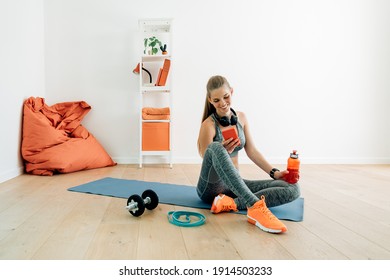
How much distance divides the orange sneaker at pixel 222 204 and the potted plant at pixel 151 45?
2170mm

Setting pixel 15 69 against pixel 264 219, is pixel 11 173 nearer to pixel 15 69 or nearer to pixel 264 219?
pixel 15 69

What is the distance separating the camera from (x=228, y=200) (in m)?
1.69

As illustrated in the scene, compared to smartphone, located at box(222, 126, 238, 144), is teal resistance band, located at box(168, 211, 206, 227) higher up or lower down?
lower down

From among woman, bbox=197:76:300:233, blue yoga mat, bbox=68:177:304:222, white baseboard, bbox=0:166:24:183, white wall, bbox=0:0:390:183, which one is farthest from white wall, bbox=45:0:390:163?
woman, bbox=197:76:300:233

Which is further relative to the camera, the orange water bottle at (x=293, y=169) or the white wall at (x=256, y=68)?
the white wall at (x=256, y=68)

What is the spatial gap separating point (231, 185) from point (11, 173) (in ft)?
6.69

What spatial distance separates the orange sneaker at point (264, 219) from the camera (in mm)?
1395

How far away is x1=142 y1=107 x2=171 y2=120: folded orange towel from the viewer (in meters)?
3.36

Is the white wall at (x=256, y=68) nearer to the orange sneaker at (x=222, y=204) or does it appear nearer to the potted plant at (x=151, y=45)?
the potted plant at (x=151, y=45)

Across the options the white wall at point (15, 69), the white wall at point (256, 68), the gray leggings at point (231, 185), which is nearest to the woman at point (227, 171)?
the gray leggings at point (231, 185)

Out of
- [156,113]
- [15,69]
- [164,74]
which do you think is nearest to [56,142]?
[15,69]

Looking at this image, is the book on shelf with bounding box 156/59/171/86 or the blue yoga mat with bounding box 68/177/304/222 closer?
the blue yoga mat with bounding box 68/177/304/222

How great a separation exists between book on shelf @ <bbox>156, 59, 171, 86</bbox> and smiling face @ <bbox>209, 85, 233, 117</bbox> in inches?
67.3

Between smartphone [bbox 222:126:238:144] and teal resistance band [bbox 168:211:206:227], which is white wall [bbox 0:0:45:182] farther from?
smartphone [bbox 222:126:238:144]
